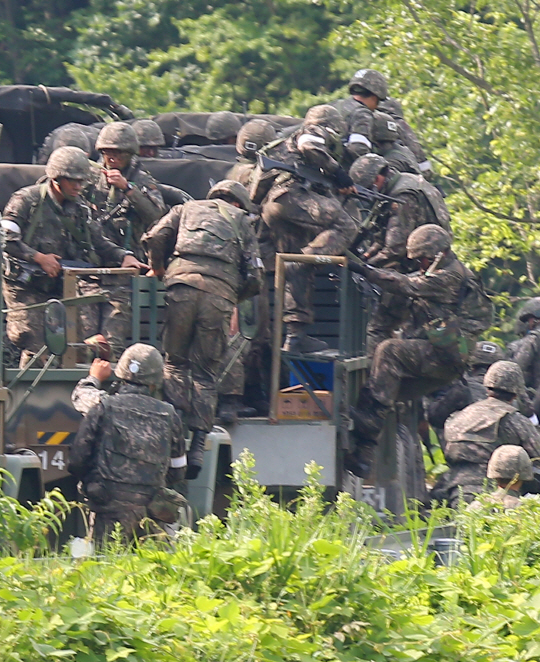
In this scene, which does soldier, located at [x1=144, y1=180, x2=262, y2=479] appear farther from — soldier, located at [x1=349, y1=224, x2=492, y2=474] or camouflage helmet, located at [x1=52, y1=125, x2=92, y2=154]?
camouflage helmet, located at [x1=52, y1=125, x2=92, y2=154]

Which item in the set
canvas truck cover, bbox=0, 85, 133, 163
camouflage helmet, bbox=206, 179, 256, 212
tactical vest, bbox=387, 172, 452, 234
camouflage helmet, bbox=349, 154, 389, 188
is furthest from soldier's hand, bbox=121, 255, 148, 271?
canvas truck cover, bbox=0, 85, 133, 163

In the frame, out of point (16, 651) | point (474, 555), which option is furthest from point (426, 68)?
point (16, 651)

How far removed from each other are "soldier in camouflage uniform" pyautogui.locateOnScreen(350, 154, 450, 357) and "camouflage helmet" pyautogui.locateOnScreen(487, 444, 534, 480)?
2429 mm

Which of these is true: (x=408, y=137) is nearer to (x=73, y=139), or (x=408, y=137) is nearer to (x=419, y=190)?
(x=419, y=190)

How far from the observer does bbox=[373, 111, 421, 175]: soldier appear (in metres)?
12.0

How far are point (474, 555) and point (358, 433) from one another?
15.6ft

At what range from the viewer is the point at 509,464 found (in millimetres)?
8633

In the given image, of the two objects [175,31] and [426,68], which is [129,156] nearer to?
[426,68]

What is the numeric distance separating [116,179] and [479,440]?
2.76 m

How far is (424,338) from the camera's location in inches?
435

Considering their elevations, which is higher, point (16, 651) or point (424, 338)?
point (424, 338)

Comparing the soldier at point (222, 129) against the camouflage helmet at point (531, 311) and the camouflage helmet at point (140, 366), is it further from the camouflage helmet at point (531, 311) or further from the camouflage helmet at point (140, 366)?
the camouflage helmet at point (140, 366)

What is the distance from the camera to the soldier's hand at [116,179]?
1015 centimetres

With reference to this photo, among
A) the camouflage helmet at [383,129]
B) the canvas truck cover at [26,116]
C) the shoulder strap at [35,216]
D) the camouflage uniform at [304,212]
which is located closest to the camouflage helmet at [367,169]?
the camouflage uniform at [304,212]
